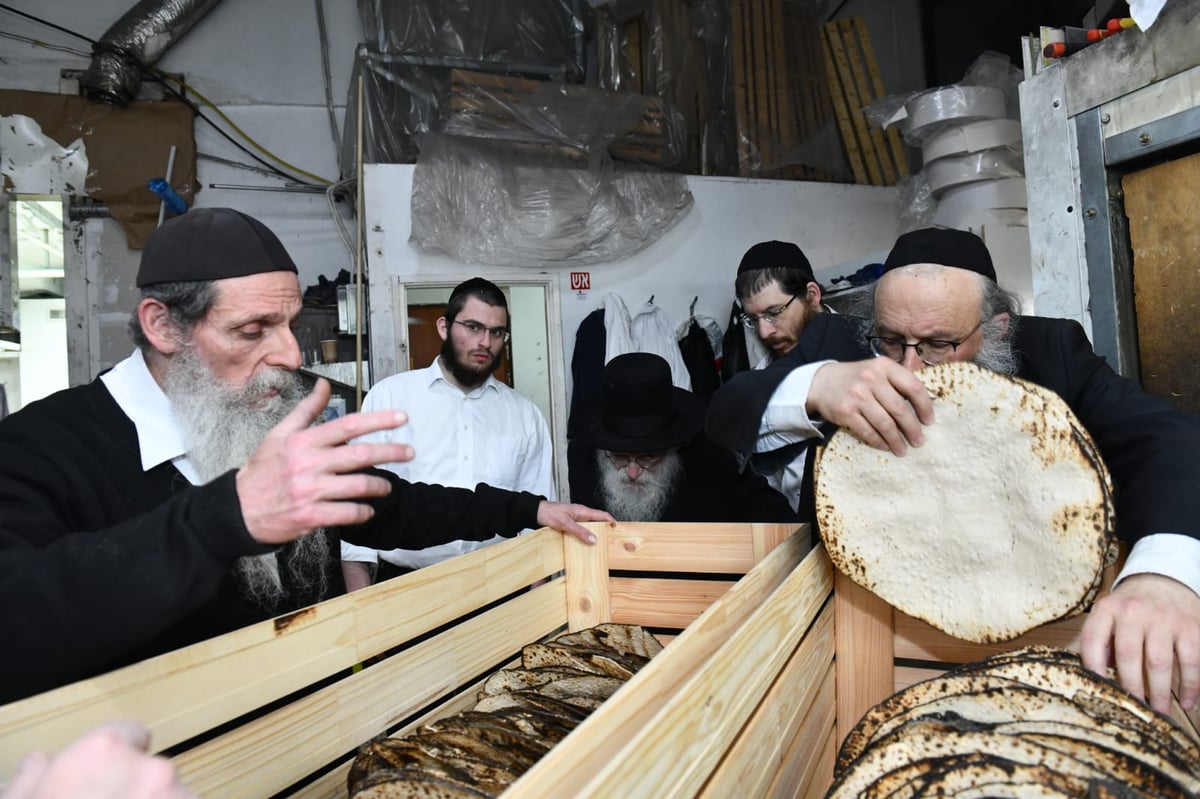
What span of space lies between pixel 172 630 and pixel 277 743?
1.46 feet

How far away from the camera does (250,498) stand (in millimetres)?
979

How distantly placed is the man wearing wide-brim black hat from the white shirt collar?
5.48ft

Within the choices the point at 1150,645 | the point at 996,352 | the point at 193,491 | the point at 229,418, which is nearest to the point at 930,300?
the point at 996,352

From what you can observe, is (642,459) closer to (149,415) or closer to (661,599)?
(661,599)

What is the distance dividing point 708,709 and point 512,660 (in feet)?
3.39

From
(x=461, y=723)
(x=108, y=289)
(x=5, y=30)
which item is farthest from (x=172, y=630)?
(x=5, y=30)

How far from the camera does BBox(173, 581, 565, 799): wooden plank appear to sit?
1124mm

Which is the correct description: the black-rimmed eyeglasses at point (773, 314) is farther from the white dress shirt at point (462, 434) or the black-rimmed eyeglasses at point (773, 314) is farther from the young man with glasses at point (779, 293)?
the white dress shirt at point (462, 434)

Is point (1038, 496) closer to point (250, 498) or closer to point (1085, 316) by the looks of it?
point (250, 498)

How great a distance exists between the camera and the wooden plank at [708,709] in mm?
747

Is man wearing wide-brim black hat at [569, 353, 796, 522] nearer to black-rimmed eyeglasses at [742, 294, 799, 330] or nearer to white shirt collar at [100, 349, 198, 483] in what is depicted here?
black-rimmed eyeglasses at [742, 294, 799, 330]

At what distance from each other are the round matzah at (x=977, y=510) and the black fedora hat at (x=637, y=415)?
1708 millimetres


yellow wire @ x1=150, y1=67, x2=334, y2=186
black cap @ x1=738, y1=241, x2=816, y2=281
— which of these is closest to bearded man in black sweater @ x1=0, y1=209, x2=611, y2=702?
black cap @ x1=738, y1=241, x2=816, y2=281

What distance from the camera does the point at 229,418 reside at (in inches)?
70.1
